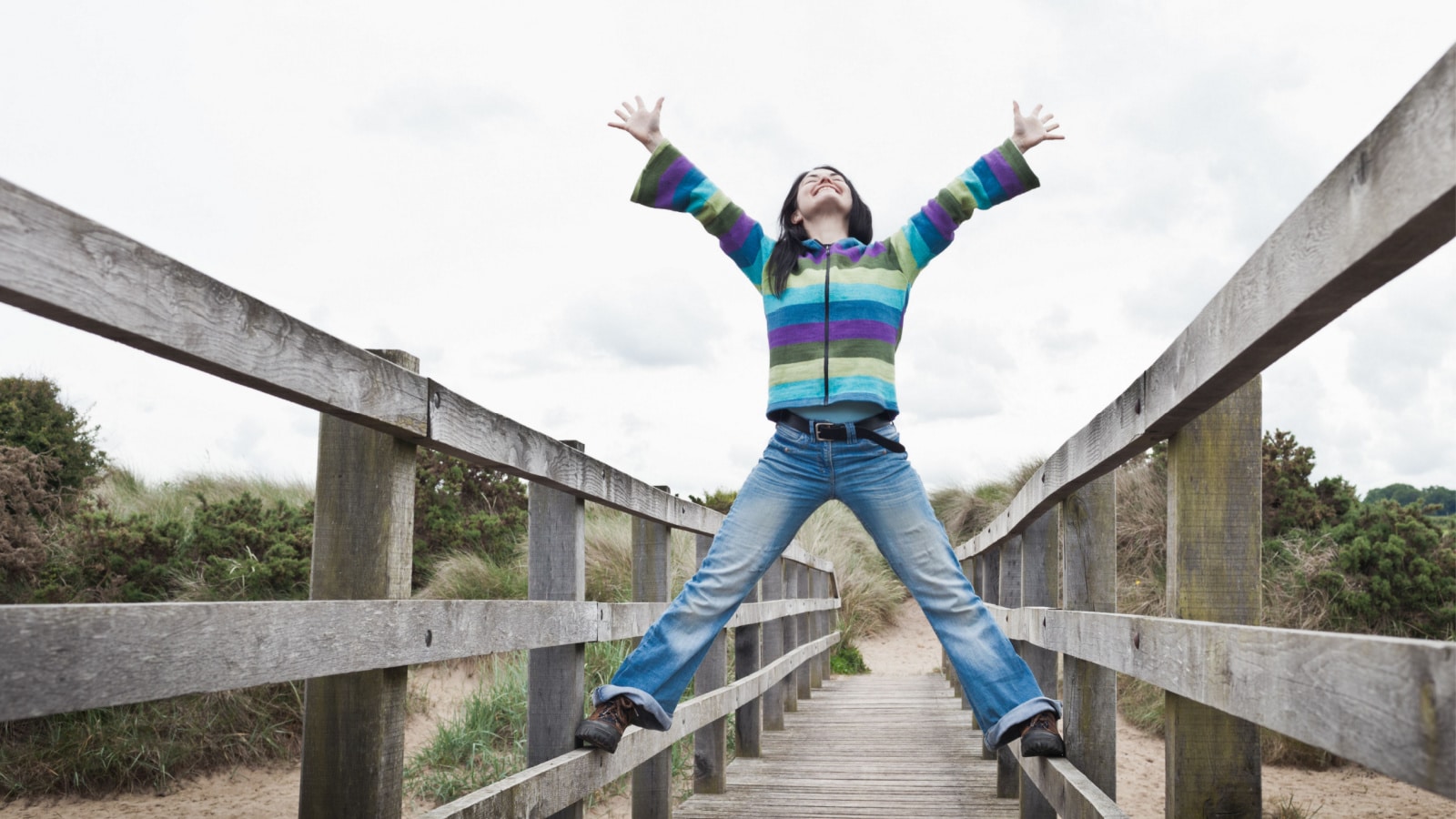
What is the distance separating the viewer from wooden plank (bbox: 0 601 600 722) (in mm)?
1376

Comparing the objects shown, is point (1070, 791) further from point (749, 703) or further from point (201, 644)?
point (749, 703)

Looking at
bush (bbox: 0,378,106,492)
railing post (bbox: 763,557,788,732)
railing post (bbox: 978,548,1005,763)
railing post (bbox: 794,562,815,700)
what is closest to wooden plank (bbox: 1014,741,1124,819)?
railing post (bbox: 978,548,1005,763)

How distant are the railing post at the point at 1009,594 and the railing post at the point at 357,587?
3236 millimetres

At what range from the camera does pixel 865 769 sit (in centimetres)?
564

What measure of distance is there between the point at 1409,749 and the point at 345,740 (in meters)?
1.87

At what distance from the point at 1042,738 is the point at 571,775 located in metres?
1.23

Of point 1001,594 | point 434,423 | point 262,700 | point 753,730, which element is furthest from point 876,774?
point 262,700

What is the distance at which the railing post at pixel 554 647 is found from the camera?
10.4 ft

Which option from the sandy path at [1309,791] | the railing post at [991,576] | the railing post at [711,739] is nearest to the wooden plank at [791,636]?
the railing post at [991,576]

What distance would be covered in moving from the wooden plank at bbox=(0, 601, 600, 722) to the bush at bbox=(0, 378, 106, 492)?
8848mm

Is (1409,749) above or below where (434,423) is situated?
below

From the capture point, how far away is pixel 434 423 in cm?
235

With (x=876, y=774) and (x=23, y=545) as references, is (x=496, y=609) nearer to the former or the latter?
(x=876, y=774)

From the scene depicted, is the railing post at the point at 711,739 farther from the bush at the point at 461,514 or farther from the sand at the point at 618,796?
the bush at the point at 461,514
